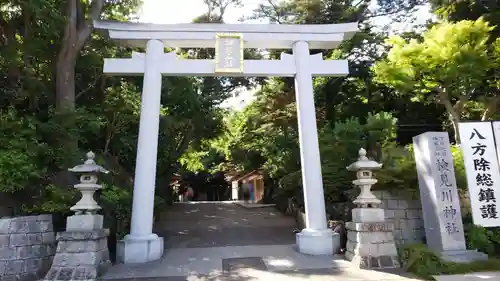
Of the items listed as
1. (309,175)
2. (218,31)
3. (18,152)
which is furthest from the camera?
(218,31)

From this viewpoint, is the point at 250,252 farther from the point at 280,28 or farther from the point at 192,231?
the point at 280,28

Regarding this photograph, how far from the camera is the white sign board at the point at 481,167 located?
6.32m

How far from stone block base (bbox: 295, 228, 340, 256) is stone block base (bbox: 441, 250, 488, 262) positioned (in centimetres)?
226

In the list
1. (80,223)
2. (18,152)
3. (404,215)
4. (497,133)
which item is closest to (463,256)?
(404,215)

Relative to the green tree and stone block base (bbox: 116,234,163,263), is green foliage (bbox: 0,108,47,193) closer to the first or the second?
stone block base (bbox: 116,234,163,263)

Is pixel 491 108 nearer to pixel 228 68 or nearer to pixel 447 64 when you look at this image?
pixel 447 64

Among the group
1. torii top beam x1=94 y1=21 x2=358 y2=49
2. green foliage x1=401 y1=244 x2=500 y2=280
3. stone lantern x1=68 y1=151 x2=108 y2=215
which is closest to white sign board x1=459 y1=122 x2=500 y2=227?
green foliage x1=401 y1=244 x2=500 y2=280

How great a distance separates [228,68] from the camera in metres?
8.59

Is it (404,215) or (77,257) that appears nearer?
(77,257)

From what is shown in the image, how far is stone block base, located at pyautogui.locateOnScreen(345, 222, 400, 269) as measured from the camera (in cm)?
676

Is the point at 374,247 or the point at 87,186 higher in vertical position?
the point at 87,186

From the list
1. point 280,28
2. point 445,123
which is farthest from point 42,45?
point 445,123

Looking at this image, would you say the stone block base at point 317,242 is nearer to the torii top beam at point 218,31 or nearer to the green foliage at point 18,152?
the torii top beam at point 218,31

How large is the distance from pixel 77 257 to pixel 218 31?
6.02 metres
